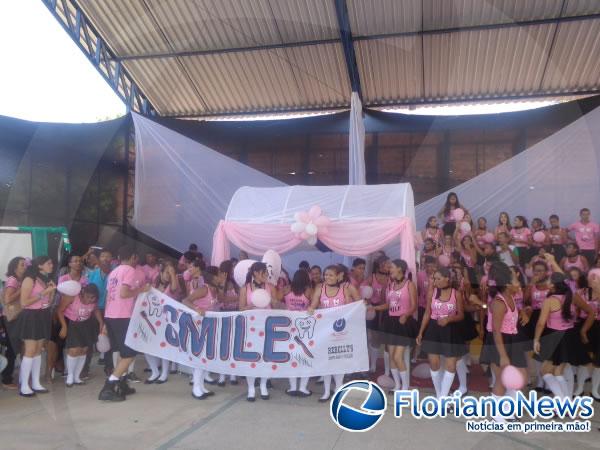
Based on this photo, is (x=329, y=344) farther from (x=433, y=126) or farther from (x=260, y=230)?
(x=433, y=126)

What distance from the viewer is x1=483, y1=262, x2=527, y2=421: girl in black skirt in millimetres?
4367

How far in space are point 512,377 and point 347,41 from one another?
27.3ft

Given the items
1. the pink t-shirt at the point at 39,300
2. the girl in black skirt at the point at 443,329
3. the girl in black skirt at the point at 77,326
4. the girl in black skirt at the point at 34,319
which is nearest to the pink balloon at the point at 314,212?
the girl in black skirt at the point at 443,329

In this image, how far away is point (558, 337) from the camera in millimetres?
4766

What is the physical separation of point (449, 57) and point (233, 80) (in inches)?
209

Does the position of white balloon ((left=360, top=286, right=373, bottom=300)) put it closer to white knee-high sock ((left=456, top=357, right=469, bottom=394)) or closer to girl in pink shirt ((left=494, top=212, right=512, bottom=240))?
white knee-high sock ((left=456, top=357, right=469, bottom=394))

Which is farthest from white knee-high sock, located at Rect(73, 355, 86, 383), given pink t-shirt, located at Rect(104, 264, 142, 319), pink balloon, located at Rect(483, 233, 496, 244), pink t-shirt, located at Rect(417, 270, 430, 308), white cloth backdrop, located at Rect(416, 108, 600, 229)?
white cloth backdrop, located at Rect(416, 108, 600, 229)

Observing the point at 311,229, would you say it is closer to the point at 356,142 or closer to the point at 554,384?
the point at 554,384

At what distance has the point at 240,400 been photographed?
16.8 ft

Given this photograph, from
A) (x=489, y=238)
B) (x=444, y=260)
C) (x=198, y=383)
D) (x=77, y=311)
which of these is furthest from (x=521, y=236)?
(x=77, y=311)

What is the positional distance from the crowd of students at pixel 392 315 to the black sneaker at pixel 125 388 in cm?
1

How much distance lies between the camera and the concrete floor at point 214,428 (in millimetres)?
3906

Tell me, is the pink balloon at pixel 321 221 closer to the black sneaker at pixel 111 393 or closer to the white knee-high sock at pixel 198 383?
the white knee-high sock at pixel 198 383

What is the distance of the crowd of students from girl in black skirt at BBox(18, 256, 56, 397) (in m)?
0.01
